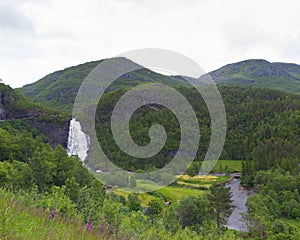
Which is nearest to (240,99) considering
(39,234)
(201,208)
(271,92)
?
(271,92)

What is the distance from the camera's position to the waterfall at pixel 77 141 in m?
76.7

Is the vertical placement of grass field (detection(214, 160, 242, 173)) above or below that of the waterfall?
below

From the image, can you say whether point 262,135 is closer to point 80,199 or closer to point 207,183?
point 207,183

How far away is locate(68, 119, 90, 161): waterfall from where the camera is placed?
3019 inches

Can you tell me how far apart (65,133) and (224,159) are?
52.7m

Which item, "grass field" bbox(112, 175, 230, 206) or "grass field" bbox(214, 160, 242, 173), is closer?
"grass field" bbox(112, 175, 230, 206)

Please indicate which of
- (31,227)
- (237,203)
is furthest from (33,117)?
(31,227)

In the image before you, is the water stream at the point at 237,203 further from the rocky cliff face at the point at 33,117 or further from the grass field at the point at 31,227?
the rocky cliff face at the point at 33,117

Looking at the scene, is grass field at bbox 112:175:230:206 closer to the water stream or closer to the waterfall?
the water stream

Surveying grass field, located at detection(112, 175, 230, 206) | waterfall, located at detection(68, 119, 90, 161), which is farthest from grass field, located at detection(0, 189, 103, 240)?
waterfall, located at detection(68, 119, 90, 161)

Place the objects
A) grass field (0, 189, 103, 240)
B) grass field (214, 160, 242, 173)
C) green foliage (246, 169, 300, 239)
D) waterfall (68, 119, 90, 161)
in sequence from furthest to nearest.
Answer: grass field (214, 160, 242, 173), waterfall (68, 119, 90, 161), green foliage (246, 169, 300, 239), grass field (0, 189, 103, 240)

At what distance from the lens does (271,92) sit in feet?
508

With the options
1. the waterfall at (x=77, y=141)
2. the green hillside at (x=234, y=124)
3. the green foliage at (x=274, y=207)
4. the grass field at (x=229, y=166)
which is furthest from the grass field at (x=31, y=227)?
the grass field at (x=229, y=166)

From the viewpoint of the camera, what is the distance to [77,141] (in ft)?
268
